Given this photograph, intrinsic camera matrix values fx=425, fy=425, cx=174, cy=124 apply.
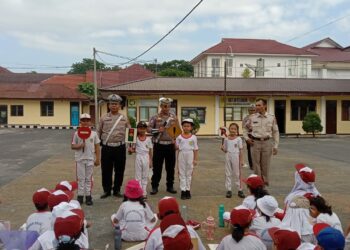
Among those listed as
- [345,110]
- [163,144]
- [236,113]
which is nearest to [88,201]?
[163,144]

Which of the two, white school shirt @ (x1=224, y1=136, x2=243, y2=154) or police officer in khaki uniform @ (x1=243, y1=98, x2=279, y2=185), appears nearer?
white school shirt @ (x1=224, y1=136, x2=243, y2=154)

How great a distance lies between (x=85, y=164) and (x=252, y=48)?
38.4 metres

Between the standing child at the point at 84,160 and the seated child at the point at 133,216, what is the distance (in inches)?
81.0

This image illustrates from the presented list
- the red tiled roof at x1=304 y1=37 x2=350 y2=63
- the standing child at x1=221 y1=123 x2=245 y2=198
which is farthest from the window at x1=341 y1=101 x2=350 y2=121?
the standing child at x1=221 y1=123 x2=245 y2=198

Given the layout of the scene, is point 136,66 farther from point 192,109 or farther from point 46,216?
point 46,216

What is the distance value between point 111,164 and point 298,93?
22.0m

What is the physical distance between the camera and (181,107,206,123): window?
1086 inches

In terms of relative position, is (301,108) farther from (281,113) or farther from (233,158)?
(233,158)

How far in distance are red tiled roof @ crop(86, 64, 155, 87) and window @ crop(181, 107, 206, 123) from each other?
62.4ft

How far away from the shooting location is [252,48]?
1705 inches

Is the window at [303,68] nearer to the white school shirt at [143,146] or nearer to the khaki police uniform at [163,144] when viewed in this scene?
the khaki police uniform at [163,144]

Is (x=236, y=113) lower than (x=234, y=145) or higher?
higher

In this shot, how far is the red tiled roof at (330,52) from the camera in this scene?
46.2 metres

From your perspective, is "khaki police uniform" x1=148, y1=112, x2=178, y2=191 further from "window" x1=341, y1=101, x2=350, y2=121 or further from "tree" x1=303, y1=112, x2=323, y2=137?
"window" x1=341, y1=101, x2=350, y2=121
